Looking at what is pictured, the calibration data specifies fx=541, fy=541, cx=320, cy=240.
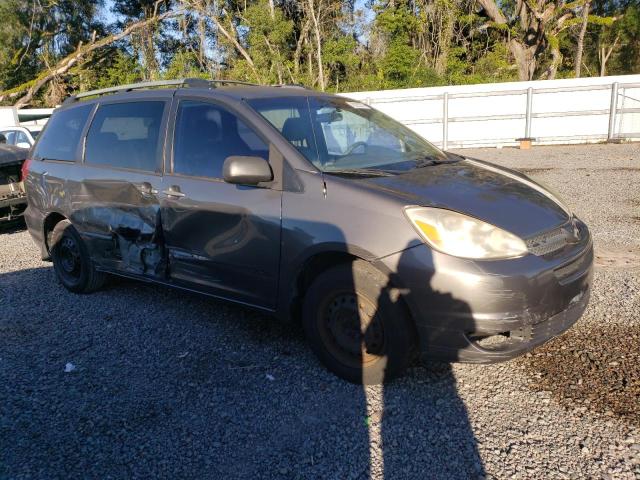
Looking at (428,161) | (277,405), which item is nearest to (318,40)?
(428,161)

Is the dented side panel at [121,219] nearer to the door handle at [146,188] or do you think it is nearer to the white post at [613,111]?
the door handle at [146,188]

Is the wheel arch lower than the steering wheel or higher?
lower

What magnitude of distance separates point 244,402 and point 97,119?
3.11m

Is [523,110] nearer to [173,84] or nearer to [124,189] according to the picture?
[173,84]

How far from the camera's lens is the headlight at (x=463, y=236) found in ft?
9.48

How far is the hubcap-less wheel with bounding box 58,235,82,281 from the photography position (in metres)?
5.26

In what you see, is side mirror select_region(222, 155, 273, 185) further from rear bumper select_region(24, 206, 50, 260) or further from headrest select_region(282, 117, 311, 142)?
rear bumper select_region(24, 206, 50, 260)

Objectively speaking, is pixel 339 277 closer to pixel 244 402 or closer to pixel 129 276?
pixel 244 402

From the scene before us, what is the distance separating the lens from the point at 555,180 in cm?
1062

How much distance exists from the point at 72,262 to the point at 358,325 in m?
3.41

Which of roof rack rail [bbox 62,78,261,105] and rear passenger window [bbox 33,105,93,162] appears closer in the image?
roof rack rail [bbox 62,78,261,105]

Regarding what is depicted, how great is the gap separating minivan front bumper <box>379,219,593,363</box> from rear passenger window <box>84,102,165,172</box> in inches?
91.8

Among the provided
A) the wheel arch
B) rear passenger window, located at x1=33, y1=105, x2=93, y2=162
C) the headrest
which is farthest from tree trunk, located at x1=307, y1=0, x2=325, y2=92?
the headrest

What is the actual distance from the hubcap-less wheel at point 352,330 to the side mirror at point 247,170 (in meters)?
0.91
